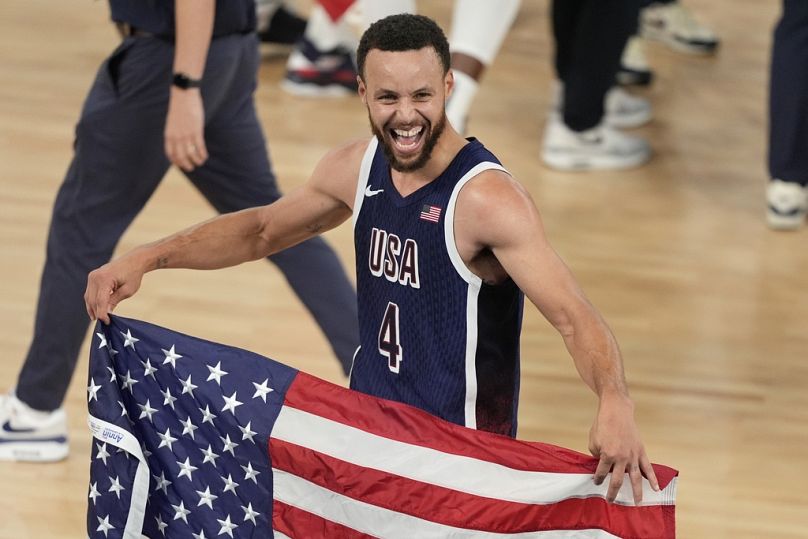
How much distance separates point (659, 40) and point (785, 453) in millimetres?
3937

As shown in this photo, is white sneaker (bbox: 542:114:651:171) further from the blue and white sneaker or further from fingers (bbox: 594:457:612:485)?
fingers (bbox: 594:457:612:485)

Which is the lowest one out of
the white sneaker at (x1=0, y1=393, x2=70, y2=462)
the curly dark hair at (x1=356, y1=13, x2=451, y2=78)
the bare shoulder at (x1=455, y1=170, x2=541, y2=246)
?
the white sneaker at (x1=0, y1=393, x2=70, y2=462)

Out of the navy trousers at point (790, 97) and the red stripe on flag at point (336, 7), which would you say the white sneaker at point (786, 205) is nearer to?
the navy trousers at point (790, 97)

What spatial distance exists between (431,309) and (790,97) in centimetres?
332

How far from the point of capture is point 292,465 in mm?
2721

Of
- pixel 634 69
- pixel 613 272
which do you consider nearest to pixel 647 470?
pixel 613 272

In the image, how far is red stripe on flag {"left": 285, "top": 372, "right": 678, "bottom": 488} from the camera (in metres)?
2.52

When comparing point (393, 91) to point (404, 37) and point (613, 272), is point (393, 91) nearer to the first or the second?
point (404, 37)

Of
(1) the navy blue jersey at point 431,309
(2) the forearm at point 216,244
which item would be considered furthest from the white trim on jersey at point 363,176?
(2) the forearm at point 216,244

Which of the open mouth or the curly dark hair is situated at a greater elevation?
the curly dark hair

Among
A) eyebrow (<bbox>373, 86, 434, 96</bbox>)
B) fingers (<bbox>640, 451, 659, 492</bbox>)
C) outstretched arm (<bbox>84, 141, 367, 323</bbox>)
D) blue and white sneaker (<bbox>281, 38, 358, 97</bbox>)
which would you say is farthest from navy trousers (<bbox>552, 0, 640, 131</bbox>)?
fingers (<bbox>640, 451, 659, 492</bbox>)

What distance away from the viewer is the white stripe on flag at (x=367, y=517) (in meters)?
2.58

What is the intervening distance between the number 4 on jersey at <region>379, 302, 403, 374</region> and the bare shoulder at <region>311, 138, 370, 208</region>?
0.81 ft

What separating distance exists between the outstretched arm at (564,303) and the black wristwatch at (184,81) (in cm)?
118
